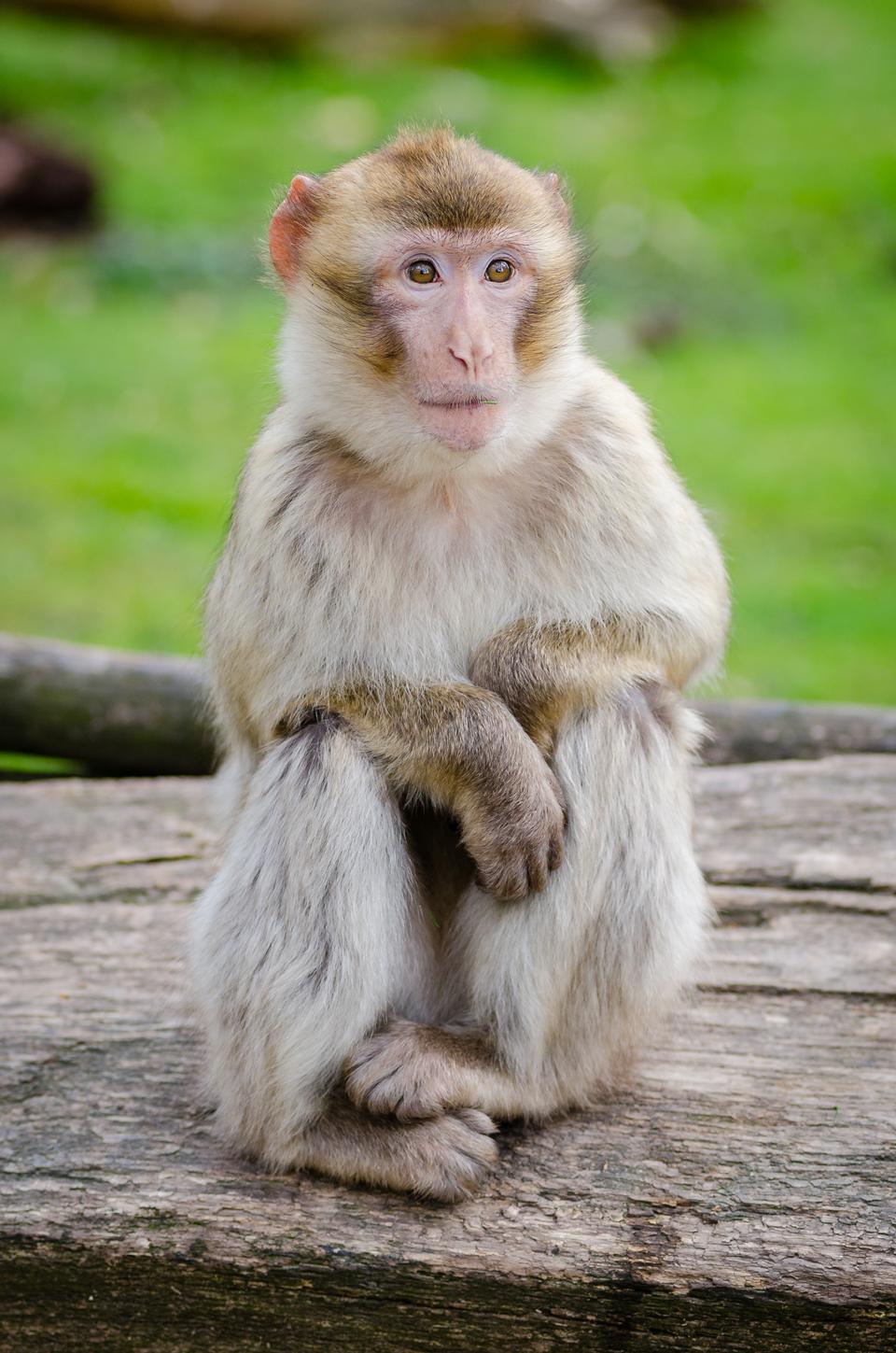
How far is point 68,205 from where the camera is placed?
12172mm

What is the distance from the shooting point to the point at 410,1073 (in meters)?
3.46

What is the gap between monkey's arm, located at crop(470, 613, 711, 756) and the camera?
352 cm

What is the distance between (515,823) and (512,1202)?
0.82m

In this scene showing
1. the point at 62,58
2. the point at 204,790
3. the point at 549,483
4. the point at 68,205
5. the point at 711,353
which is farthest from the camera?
the point at 62,58

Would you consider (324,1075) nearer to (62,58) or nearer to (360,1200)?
(360,1200)

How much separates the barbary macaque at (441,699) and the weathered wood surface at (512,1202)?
149 millimetres

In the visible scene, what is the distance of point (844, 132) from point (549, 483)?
11901 mm

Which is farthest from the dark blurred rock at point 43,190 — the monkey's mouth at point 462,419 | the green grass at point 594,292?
the monkey's mouth at point 462,419

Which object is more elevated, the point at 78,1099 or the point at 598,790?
the point at 598,790

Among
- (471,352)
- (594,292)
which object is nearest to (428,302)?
(471,352)

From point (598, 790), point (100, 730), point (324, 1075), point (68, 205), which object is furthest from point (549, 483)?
point (68, 205)

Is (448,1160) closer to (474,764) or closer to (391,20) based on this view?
(474,764)

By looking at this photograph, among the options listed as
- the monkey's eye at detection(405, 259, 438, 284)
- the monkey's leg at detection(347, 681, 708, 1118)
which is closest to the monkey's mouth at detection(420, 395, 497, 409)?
the monkey's eye at detection(405, 259, 438, 284)

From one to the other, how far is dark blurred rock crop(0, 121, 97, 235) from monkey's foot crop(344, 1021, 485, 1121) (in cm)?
997
